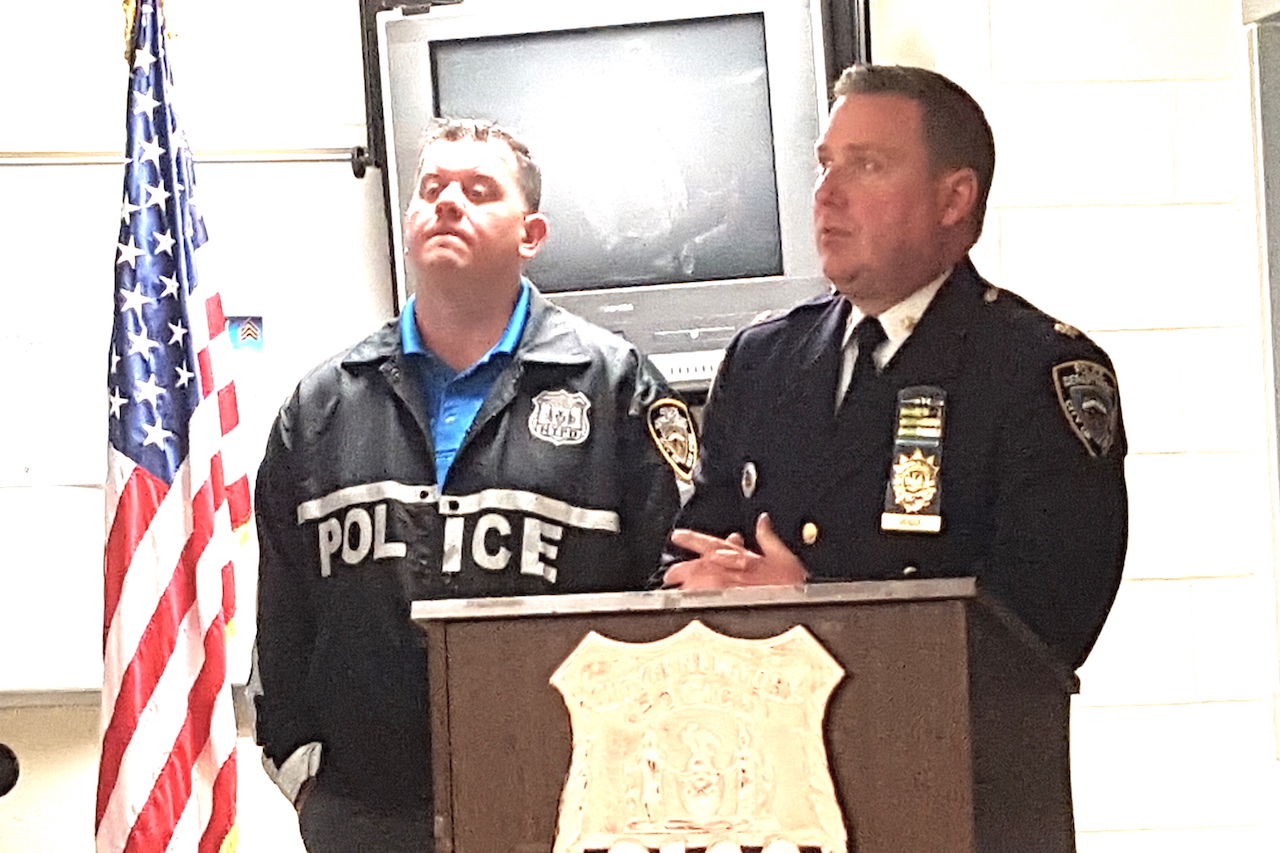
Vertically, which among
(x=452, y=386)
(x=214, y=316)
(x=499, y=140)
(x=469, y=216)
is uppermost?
(x=499, y=140)

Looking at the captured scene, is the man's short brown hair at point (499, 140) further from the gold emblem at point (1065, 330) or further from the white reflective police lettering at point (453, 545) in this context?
the gold emblem at point (1065, 330)

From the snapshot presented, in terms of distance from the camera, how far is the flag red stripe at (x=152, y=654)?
260 centimetres

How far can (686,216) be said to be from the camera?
2.98 metres

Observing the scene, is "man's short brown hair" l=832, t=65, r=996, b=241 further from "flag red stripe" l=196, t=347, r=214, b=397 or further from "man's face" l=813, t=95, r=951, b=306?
"flag red stripe" l=196, t=347, r=214, b=397

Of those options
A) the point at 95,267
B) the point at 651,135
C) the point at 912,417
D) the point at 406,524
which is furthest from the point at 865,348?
the point at 95,267

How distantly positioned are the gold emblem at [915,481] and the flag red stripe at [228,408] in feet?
4.77

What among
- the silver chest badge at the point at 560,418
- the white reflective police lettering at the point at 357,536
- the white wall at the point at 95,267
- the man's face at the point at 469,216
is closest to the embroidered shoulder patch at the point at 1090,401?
the silver chest badge at the point at 560,418

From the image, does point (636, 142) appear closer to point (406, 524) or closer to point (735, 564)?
point (406, 524)

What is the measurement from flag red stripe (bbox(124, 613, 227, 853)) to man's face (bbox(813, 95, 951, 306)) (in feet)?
4.37

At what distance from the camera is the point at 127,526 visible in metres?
2.65

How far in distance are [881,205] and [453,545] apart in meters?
0.71

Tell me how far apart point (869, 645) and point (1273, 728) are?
5.06 ft

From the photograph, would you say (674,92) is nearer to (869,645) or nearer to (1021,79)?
(1021,79)

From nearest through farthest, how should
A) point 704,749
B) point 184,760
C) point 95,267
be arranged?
point 704,749
point 184,760
point 95,267
